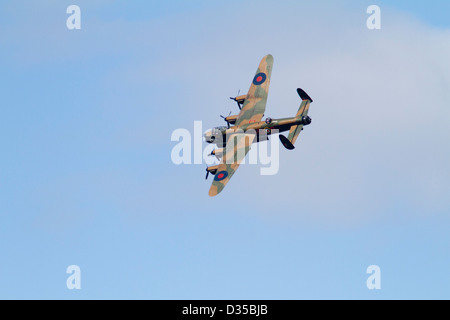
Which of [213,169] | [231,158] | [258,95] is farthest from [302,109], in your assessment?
[213,169]

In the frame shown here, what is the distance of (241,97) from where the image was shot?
12194cm

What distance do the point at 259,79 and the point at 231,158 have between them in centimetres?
1437

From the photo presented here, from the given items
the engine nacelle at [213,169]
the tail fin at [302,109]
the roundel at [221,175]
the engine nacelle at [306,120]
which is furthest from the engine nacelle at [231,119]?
the engine nacelle at [306,120]

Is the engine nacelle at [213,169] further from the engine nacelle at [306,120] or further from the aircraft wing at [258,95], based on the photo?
the engine nacelle at [306,120]

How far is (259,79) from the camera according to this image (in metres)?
123

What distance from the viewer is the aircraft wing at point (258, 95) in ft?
389

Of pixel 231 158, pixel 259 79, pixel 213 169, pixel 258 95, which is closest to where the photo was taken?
pixel 213 169

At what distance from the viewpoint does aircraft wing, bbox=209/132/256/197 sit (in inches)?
4405

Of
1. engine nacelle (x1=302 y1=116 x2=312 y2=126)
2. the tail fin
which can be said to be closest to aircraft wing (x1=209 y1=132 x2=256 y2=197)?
the tail fin

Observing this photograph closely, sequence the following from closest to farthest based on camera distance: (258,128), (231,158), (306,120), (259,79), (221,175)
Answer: (221,175)
(306,120)
(231,158)
(258,128)
(259,79)

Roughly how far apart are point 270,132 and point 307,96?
6440 millimetres

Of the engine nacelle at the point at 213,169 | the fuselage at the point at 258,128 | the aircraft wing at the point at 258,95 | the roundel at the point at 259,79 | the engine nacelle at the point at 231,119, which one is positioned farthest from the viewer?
the roundel at the point at 259,79

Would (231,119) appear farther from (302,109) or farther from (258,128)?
(302,109)
